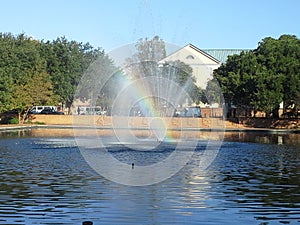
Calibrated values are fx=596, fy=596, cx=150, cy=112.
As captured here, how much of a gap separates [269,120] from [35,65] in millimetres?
24882

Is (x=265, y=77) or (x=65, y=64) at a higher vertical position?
(x=65, y=64)

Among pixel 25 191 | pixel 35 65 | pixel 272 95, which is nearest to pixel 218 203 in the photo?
pixel 25 191

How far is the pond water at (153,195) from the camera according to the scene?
1210 cm

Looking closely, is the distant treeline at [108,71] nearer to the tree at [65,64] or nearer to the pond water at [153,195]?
the tree at [65,64]

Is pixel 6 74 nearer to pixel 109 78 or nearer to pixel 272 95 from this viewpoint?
pixel 109 78

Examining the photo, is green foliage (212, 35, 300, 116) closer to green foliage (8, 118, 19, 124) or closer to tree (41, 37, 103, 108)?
tree (41, 37, 103, 108)

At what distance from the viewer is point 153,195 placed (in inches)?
590

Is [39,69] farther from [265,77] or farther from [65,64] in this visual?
[265,77]

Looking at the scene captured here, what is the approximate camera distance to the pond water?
12.1 metres

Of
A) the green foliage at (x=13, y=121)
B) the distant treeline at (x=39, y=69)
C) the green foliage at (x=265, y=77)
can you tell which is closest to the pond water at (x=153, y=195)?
the green foliage at (x=265, y=77)

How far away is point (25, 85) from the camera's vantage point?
5934 centimetres

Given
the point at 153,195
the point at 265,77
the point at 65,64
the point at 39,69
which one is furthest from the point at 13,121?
the point at 153,195

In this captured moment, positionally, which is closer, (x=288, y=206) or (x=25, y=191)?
(x=288, y=206)

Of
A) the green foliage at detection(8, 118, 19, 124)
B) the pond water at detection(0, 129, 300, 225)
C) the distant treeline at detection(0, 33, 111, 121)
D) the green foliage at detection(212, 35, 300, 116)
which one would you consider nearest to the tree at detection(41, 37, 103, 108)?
the distant treeline at detection(0, 33, 111, 121)
